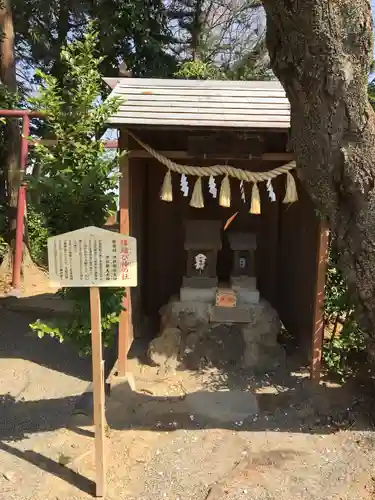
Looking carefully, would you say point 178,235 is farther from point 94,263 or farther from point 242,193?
point 94,263

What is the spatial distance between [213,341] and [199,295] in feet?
1.68

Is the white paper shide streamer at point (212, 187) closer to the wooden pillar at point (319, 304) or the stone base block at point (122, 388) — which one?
the wooden pillar at point (319, 304)

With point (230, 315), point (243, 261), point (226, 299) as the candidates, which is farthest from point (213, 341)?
point (243, 261)

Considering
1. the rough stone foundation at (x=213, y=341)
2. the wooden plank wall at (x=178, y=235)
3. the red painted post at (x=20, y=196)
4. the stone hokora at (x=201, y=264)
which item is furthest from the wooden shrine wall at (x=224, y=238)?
the red painted post at (x=20, y=196)

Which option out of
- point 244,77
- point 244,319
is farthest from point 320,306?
point 244,77

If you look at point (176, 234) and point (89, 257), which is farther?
point (176, 234)

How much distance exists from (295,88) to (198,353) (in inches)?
127

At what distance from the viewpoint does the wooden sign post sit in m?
3.00

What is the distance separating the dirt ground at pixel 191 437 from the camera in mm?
3105

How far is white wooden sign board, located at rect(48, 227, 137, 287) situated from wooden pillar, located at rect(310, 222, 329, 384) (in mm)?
2016

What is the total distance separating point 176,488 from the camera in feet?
10.2

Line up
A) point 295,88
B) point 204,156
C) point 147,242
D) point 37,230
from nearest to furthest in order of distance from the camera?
point 295,88, point 204,156, point 147,242, point 37,230

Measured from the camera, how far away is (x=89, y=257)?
301 centimetres

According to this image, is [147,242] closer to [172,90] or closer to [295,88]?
[172,90]
